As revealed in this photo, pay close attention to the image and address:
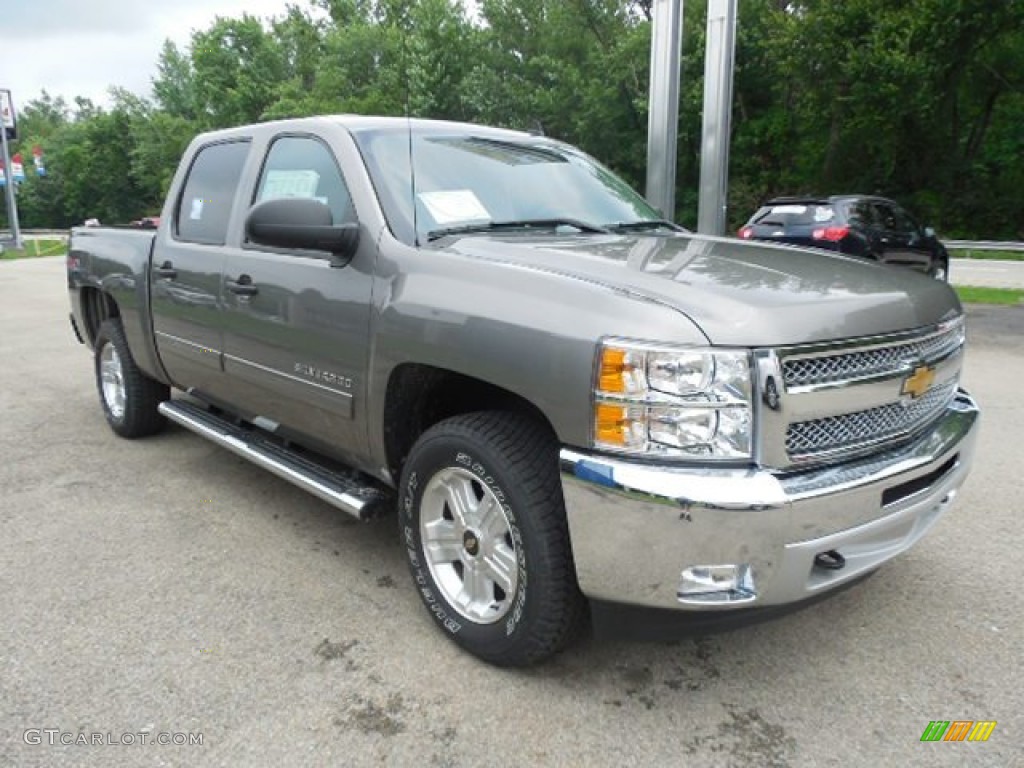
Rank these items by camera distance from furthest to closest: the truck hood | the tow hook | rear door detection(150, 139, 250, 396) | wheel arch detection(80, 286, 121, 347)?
wheel arch detection(80, 286, 121, 347) → rear door detection(150, 139, 250, 396) → the tow hook → the truck hood

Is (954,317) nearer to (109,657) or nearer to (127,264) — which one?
(109,657)

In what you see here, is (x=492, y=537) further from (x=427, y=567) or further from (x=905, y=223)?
(x=905, y=223)

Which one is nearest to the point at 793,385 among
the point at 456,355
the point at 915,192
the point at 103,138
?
the point at 456,355

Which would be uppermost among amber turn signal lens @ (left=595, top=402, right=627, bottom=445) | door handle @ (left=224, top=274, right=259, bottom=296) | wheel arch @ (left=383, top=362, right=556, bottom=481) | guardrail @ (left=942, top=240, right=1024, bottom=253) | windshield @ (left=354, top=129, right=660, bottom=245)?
windshield @ (left=354, top=129, right=660, bottom=245)

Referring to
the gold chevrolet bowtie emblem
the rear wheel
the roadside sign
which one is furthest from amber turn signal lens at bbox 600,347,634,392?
the roadside sign

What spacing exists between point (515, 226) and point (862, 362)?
1459mm

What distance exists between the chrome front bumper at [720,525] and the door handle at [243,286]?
1.94 meters

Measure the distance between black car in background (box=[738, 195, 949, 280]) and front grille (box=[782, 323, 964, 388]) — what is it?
849cm

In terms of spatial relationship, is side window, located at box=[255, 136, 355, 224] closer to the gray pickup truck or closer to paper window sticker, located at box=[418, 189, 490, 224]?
the gray pickup truck

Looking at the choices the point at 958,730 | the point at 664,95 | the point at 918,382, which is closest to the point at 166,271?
the point at 918,382

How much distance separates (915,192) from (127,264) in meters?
30.2

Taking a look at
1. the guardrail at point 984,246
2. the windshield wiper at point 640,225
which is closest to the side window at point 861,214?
the windshield wiper at point 640,225

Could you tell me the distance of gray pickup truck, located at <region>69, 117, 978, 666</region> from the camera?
214 centimetres

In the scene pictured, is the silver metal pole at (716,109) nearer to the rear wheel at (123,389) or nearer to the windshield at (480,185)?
the windshield at (480,185)
